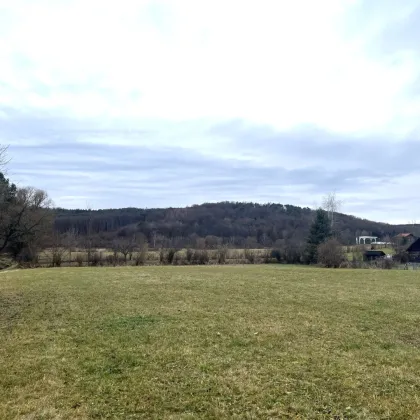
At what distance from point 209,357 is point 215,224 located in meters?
64.3

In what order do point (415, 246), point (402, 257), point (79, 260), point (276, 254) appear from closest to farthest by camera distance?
1. point (79, 260)
2. point (402, 257)
3. point (276, 254)
4. point (415, 246)

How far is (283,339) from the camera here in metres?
6.44

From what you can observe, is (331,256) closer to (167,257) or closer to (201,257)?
(201,257)

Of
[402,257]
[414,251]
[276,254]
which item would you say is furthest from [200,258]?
[414,251]

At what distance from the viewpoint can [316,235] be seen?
140 ft

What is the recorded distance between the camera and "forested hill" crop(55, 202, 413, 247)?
59188 mm

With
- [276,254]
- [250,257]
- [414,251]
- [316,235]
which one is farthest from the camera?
[414,251]

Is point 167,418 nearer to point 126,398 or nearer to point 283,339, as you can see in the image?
point 126,398

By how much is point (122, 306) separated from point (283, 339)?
4.40 metres

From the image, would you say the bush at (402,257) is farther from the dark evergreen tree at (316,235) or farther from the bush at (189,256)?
the bush at (189,256)

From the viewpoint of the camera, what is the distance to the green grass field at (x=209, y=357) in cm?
398

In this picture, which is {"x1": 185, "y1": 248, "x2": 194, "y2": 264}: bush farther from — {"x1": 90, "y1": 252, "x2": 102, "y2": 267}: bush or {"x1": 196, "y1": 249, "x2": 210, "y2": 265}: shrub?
{"x1": 90, "y1": 252, "x2": 102, "y2": 267}: bush

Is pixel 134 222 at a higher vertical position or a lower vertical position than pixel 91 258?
higher

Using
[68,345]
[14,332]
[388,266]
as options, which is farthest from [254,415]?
[388,266]
